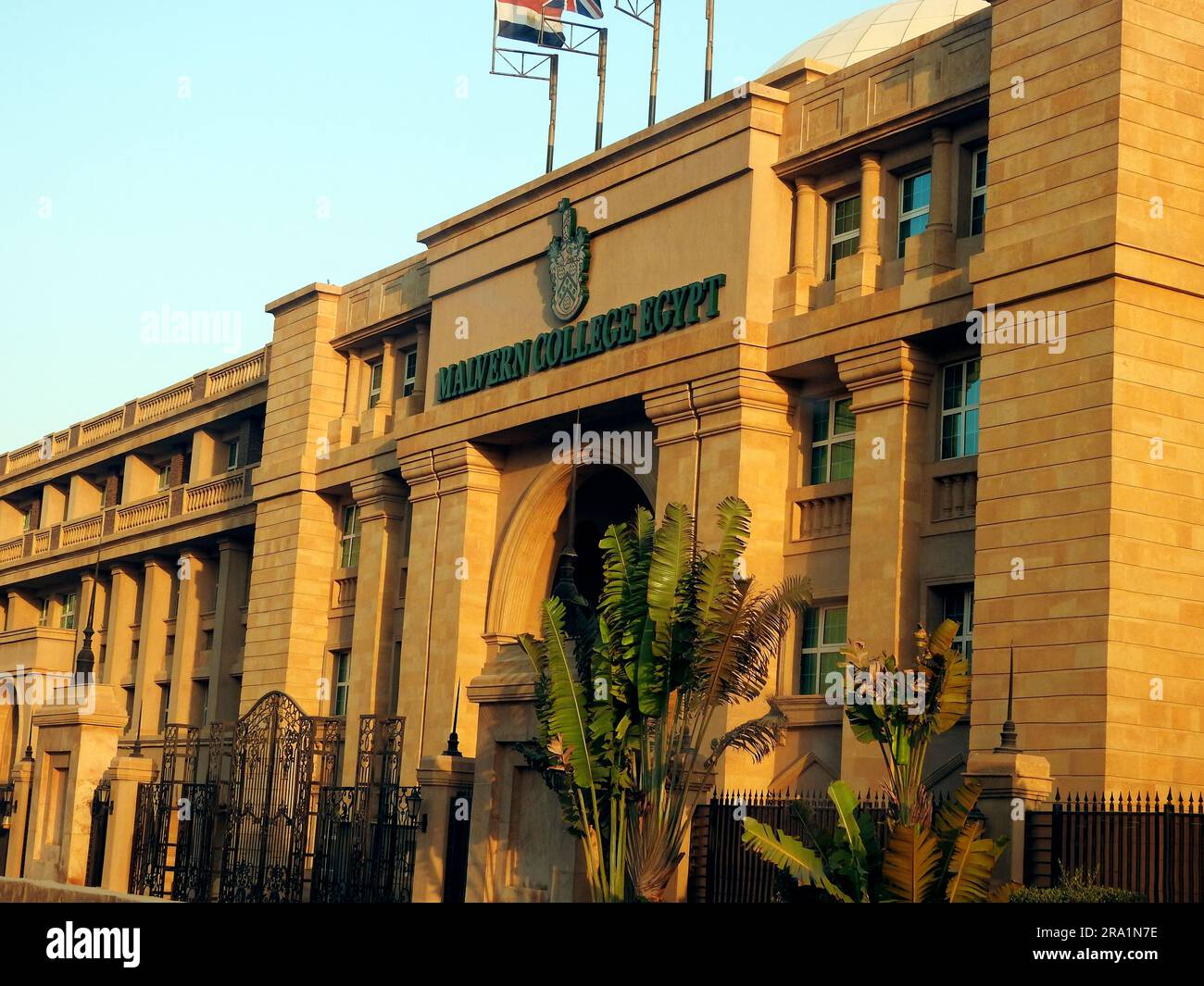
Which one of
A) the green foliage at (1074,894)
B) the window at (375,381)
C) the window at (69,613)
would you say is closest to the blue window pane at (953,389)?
the green foliage at (1074,894)

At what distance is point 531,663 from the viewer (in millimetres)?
26766

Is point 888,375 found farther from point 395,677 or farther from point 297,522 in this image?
point 297,522

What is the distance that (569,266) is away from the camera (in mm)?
35531

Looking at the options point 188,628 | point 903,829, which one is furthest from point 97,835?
point 903,829

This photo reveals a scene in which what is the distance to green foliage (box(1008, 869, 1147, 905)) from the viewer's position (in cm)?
1991

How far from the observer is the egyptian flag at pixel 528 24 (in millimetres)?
39344

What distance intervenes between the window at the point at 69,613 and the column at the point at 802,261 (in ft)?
118

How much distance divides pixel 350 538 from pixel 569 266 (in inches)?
462

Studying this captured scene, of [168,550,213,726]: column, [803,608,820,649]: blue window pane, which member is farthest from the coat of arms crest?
[168,550,213,726]: column

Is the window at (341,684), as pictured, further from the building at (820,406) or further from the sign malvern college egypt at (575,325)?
the sign malvern college egypt at (575,325)

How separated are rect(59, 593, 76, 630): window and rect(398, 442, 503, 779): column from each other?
82.1 ft
